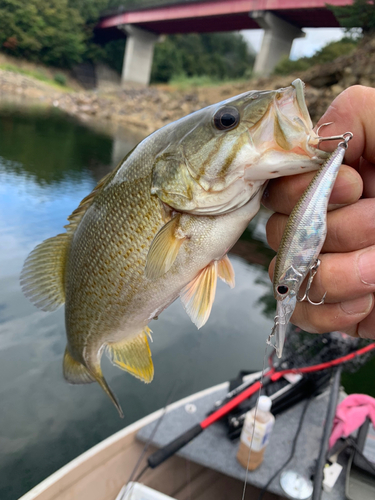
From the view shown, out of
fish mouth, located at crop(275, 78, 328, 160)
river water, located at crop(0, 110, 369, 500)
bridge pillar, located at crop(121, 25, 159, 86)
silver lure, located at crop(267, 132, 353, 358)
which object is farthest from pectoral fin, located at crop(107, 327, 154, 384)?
bridge pillar, located at crop(121, 25, 159, 86)

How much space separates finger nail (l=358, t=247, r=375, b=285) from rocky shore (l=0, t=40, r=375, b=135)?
51.8 ft

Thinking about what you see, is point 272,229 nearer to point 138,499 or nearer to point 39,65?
point 138,499

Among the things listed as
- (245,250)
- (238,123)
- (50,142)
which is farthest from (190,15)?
(238,123)

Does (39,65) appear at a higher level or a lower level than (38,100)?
higher

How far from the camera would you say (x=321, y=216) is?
949 millimetres

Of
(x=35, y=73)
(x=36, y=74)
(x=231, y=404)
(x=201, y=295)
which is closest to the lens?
(x=201, y=295)

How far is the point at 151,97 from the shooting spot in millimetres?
29828

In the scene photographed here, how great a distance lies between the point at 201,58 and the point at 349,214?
50091 millimetres

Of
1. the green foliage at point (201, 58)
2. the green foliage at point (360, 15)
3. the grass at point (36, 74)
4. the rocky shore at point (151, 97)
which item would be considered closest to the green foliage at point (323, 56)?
the rocky shore at point (151, 97)

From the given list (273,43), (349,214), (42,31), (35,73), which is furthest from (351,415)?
(42,31)

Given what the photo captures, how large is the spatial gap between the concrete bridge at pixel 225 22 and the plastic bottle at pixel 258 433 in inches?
954

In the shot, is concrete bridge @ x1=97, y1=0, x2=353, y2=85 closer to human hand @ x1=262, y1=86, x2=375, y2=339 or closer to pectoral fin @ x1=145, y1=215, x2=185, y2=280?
human hand @ x1=262, y1=86, x2=375, y2=339

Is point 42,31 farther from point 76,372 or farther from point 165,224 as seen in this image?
point 165,224

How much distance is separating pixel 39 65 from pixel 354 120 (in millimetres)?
46374
